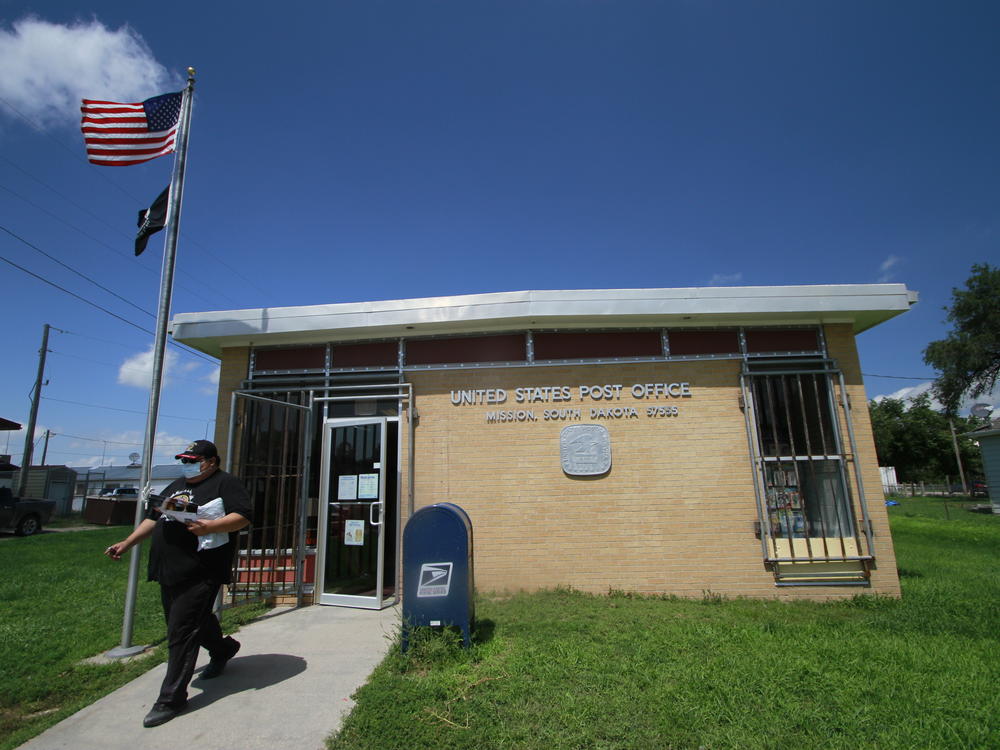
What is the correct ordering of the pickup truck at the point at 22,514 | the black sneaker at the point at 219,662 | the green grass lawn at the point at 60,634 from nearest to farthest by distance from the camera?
1. the green grass lawn at the point at 60,634
2. the black sneaker at the point at 219,662
3. the pickup truck at the point at 22,514

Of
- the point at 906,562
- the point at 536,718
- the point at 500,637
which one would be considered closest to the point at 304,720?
the point at 536,718

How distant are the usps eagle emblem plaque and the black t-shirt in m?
3.90

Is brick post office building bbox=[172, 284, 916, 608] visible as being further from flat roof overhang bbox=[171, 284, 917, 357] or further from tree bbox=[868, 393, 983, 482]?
tree bbox=[868, 393, 983, 482]

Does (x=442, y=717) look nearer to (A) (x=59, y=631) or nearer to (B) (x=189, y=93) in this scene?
(A) (x=59, y=631)

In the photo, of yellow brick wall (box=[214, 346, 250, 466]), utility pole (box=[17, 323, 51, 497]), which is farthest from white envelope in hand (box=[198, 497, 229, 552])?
utility pole (box=[17, 323, 51, 497])

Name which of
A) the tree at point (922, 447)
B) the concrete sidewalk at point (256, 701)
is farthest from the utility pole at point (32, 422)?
the tree at point (922, 447)

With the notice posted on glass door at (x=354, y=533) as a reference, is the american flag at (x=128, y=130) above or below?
above

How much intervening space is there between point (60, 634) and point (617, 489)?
612cm

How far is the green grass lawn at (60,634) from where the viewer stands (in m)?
4.11

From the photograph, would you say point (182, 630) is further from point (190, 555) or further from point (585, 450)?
point (585, 450)

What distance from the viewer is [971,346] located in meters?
29.4

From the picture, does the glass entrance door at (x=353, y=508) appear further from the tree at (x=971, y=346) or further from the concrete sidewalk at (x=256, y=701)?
the tree at (x=971, y=346)

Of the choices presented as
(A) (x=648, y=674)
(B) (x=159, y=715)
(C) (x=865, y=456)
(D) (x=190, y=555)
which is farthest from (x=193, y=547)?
(C) (x=865, y=456)

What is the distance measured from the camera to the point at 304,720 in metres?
3.61
